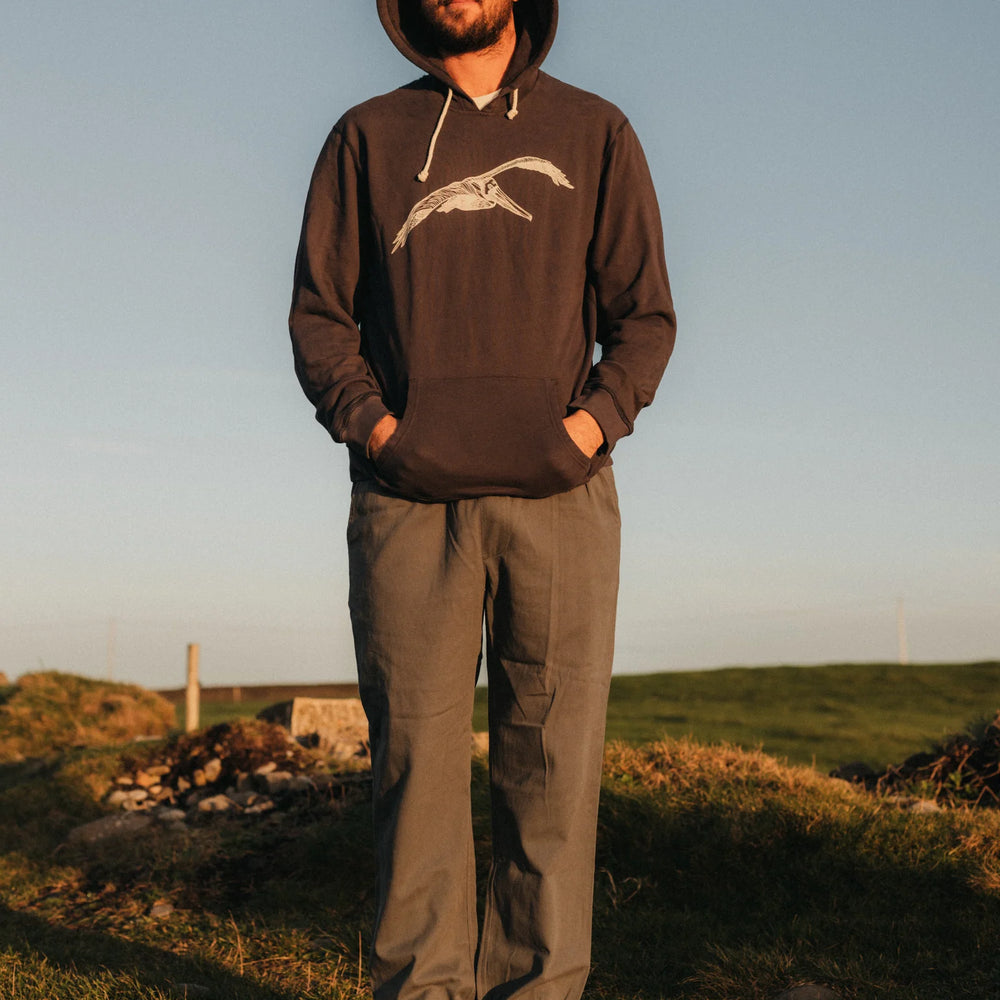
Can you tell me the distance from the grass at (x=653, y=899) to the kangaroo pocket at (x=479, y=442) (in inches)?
84.8

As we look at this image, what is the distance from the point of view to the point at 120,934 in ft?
16.9

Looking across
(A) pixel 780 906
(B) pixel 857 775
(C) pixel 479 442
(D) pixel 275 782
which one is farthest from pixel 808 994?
(D) pixel 275 782

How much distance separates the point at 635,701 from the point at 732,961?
18682mm

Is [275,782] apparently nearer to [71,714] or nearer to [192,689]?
[192,689]

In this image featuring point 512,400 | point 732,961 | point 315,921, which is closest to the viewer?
point 512,400

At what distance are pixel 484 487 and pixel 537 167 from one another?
872mm

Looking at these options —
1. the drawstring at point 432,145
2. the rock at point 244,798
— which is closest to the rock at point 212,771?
the rock at point 244,798

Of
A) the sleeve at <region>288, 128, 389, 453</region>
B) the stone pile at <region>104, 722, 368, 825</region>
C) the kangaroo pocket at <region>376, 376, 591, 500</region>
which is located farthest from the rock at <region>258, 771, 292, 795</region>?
the kangaroo pocket at <region>376, 376, 591, 500</region>

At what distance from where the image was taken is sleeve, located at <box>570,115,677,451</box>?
2818mm

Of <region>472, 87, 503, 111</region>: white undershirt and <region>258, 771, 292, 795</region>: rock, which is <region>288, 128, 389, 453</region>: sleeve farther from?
<region>258, 771, 292, 795</region>: rock

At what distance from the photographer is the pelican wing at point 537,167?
9.26 ft

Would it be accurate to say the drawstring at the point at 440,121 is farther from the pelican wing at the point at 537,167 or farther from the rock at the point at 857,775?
the rock at the point at 857,775

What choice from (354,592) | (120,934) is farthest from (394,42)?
(120,934)

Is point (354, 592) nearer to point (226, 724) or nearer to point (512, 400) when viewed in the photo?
point (512, 400)
